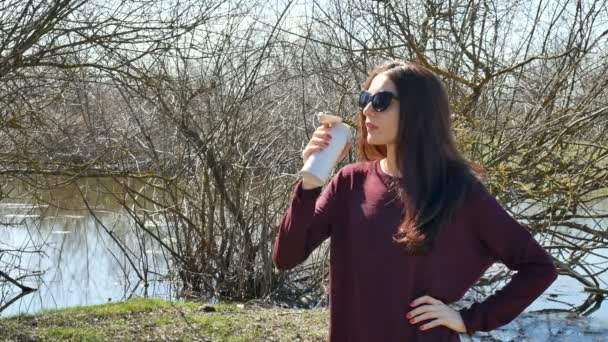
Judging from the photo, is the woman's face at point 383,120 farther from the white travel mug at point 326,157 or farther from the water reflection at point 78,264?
the water reflection at point 78,264

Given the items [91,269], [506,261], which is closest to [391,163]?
[506,261]

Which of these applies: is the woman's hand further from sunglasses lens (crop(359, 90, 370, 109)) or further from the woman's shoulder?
sunglasses lens (crop(359, 90, 370, 109))

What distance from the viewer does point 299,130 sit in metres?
8.58

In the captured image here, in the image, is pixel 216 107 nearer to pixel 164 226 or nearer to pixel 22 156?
pixel 164 226

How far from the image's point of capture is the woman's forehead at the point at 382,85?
7.16 ft

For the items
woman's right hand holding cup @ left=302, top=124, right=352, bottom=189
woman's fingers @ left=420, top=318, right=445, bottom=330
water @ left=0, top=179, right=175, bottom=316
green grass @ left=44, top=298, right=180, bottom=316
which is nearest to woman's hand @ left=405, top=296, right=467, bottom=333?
woman's fingers @ left=420, top=318, right=445, bottom=330

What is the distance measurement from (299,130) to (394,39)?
1426 millimetres

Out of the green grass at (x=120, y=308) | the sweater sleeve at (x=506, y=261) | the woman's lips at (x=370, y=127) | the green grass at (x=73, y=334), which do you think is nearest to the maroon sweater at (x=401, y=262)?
the sweater sleeve at (x=506, y=261)

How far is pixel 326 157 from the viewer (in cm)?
221

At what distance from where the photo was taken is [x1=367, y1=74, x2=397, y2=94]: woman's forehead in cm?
218

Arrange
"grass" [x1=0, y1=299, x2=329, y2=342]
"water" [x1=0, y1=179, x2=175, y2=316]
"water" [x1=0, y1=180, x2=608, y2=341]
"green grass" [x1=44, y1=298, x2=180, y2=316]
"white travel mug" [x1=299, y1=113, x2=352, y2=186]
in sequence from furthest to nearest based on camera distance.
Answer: "water" [x1=0, y1=179, x2=175, y2=316] → "water" [x1=0, y1=180, x2=608, y2=341] → "green grass" [x1=44, y1=298, x2=180, y2=316] → "grass" [x1=0, y1=299, x2=329, y2=342] → "white travel mug" [x1=299, y1=113, x2=352, y2=186]

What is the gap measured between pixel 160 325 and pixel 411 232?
4.47 m

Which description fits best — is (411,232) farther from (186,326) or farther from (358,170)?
(186,326)

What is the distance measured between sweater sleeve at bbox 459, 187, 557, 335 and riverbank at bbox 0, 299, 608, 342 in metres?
3.92
